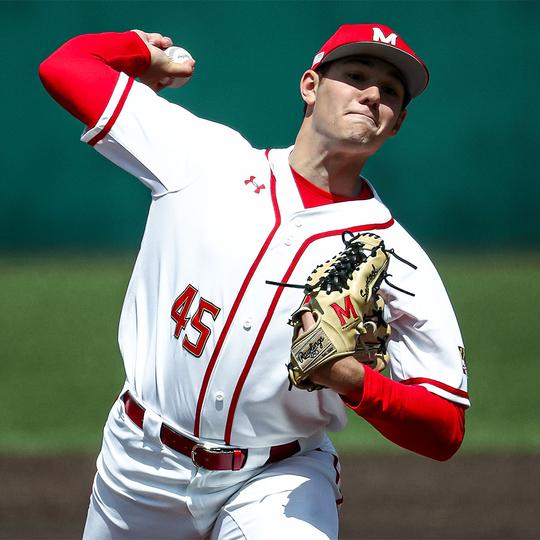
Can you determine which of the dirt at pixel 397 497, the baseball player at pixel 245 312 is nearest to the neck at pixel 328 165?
the baseball player at pixel 245 312

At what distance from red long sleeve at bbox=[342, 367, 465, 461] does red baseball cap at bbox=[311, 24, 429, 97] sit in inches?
39.4

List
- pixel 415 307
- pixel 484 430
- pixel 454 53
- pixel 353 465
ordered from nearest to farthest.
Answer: pixel 415 307 → pixel 353 465 → pixel 484 430 → pixel 454 53

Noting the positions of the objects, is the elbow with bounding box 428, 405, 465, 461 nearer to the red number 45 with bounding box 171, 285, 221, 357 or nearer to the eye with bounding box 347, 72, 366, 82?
the red number 45 with bounding box 171, 285, 221, 357

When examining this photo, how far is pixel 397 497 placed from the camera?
611 cm

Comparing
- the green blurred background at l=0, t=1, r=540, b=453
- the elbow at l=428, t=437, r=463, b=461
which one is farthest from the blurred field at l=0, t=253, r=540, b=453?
the elbow at l=428, t=437, r=463, b=461

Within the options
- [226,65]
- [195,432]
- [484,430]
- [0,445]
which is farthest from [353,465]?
[226,65]

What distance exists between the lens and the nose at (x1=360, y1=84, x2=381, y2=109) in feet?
10.9

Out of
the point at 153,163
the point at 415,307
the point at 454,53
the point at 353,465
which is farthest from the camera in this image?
the point at 454,53

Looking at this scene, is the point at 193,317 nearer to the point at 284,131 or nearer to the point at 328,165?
the point at 328,165

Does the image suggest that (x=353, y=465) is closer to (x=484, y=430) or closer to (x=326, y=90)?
(x=484, y=430)

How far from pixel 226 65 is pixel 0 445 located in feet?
18.3

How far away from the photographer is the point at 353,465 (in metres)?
6.66

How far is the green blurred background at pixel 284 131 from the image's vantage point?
1127 centimetres

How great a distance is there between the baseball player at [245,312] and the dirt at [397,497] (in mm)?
2425
